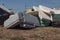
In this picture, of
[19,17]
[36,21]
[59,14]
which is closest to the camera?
[19,17]

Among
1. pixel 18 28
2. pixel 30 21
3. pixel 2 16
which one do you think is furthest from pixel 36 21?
pixel 2 16

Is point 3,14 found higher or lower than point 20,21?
higher

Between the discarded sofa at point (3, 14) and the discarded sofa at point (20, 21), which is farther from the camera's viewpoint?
the discarded sofa at point (3, 14)

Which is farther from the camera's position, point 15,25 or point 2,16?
point 2,16

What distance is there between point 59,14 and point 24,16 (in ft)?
10.2

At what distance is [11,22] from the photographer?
12.4m

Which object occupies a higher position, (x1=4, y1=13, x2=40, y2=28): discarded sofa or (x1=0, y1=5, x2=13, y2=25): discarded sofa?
(x1=0, y1=5, x2=13, y2=25): discarded sofa

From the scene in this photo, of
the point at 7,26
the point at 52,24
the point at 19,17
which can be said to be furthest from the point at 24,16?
the point at 52,24

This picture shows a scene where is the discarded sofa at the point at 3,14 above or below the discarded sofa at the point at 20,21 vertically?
above

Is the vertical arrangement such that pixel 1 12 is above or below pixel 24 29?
above

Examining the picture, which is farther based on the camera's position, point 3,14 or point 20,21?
point 3,14

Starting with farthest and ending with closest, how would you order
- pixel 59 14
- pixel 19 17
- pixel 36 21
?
pixel 59 14 → pixel 36 21 → pixel 19 17

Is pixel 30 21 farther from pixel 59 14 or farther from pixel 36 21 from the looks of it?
pixel 59 14

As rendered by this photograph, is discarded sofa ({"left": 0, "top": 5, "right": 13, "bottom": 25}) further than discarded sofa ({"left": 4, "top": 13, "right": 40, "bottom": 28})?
Yes
